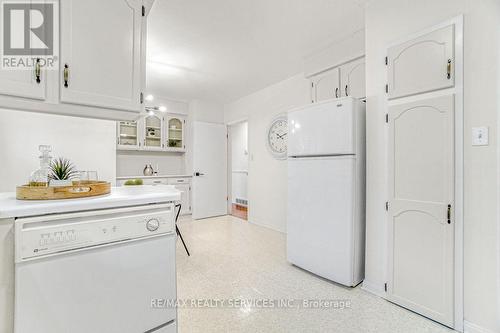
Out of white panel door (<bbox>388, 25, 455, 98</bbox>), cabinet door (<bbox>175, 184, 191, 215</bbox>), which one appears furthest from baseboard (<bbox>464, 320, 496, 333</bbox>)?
cabinet door (<bbox>175, 184, 191, 215</bbox>)

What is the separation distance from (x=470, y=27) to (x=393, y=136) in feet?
2.65

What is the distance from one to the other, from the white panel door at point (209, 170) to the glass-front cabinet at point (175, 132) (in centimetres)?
48

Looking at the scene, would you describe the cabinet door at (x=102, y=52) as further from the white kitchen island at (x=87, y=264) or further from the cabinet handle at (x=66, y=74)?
the white kitchen island at (x=87, y=264)

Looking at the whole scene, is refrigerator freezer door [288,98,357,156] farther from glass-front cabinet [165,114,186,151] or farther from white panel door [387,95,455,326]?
glass-front cabinet [165,114,186,151]

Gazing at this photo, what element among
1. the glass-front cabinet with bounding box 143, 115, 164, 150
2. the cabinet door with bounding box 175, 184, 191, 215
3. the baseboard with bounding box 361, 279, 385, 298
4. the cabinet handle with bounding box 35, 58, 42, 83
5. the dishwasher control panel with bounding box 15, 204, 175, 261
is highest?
the glass-front cabinet with bounding box 143, 115, 164, 150

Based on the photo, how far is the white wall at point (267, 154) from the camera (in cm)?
380

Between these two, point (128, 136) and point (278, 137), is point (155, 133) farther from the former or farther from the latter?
Result: point (278, 137)

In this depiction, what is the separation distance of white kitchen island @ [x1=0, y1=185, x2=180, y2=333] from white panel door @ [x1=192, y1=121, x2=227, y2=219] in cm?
379

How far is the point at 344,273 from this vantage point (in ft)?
6.98

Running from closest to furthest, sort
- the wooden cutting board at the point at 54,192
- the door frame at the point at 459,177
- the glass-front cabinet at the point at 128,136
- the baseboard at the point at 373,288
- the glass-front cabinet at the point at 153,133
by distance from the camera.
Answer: the wooden cutting board at the point at 54,192
the door frame at the point at 459,177
the baseboard at the point at 373,288
the glass-front cabinet at the point at 128,136
the glass-front cabinet at the point at 153,133

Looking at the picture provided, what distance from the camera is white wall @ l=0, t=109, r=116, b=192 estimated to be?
5.07ft

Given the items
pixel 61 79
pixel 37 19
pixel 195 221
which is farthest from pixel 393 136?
pixel 195 221

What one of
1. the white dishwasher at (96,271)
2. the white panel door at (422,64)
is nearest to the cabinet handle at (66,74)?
the white dishwasher at (96,271)

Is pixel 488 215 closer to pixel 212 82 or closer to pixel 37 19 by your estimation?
pixel 37 19
